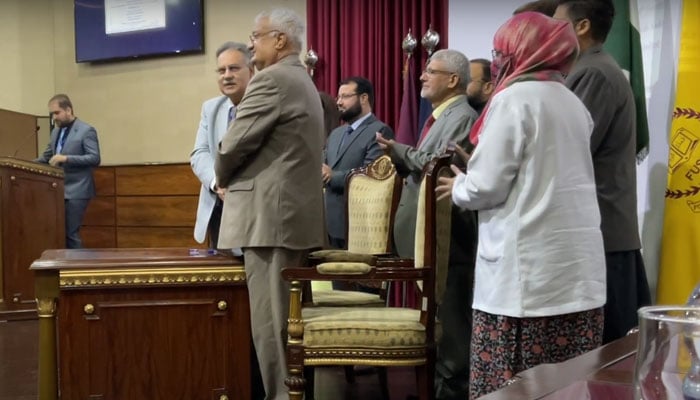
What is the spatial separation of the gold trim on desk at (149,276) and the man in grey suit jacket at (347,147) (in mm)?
1390

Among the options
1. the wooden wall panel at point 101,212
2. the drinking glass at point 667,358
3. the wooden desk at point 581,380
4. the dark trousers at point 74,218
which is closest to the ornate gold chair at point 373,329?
the wooden desk at point 581,380

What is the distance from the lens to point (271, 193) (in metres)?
2.46

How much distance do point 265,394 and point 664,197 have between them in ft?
5.79

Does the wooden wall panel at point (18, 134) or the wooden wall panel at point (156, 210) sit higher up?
the wooden wall panel at point (18, 134)

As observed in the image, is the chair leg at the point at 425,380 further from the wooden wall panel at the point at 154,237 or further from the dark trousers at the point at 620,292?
the wooden wall panel at the point at 154,237

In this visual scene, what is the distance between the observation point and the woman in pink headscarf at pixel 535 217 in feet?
5.88

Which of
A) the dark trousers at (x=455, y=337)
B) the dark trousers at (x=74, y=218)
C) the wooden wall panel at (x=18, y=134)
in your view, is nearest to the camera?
the dark trousers at (x=455, y=337)

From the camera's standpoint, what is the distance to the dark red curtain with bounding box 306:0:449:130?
528cm

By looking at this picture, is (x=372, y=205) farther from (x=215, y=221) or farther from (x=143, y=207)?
(x=143, y=207)

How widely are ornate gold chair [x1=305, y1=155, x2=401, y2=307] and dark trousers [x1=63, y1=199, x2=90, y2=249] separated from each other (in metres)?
3.17

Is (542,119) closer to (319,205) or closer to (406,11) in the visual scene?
(319,205)

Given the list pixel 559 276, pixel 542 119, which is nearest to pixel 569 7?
pixel 542 119

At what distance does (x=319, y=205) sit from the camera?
102 inches

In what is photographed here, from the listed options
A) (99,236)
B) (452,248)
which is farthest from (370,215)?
(99,236)
